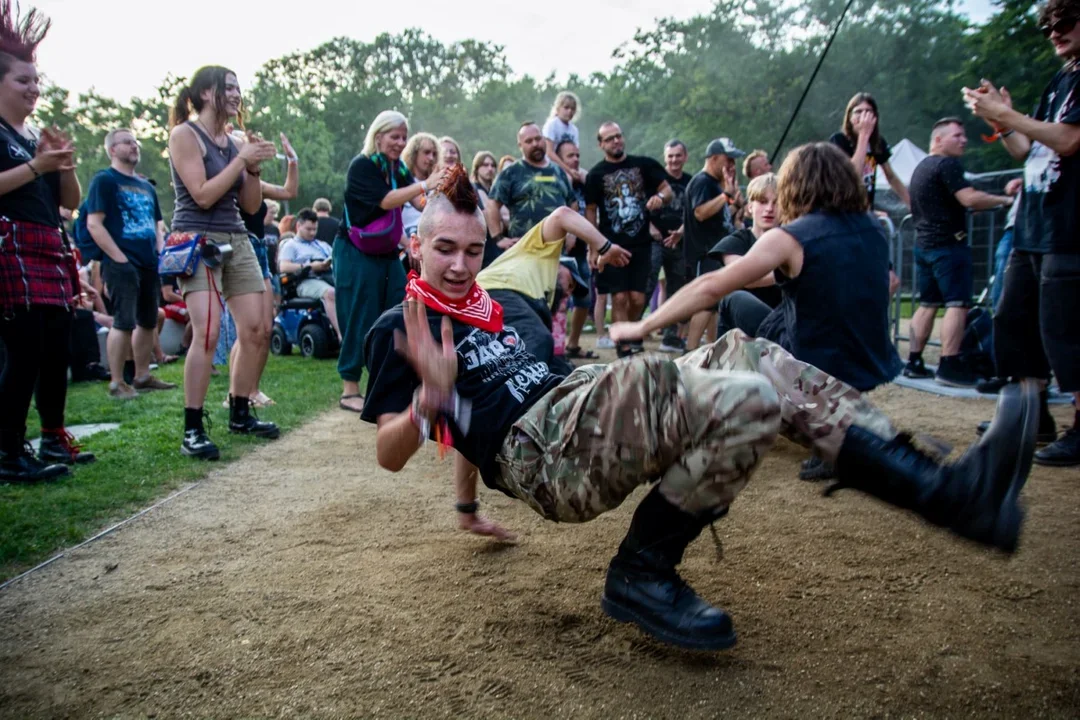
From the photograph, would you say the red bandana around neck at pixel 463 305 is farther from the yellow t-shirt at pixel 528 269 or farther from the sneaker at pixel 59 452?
the sneaker at pixel 59 452

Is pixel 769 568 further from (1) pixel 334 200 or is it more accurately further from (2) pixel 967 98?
(1) pixel 334 200

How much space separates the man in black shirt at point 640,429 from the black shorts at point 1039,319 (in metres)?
2.23

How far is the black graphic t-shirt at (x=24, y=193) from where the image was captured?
12.6ft

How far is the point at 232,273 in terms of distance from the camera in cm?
464

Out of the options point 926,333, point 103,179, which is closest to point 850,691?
point 926,333

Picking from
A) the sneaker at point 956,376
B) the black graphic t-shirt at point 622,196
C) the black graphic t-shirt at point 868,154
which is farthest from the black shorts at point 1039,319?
the black graphic t-shirt at point 622,196

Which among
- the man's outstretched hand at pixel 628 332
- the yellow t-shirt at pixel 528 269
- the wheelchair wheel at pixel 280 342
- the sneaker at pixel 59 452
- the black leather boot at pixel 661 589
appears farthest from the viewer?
the wheelchair wheel at pixel 280 342

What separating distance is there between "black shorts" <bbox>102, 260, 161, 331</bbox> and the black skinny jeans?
241 centimetres

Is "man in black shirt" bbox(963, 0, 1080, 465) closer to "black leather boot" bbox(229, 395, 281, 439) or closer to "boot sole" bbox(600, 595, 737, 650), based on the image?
"boot sole" bbox(600, 595, 737, 650)

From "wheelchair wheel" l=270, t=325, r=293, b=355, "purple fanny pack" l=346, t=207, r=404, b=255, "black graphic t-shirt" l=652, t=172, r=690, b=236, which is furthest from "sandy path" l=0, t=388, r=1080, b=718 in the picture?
"wheelchair wheel" l=270, t=325, r=293, b=355

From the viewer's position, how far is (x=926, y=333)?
Result: 632 centimetres

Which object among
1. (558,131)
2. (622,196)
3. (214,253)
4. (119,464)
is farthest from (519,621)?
(558,131)

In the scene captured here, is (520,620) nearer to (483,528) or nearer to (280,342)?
(483,528)

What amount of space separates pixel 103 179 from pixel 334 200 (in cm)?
3223
